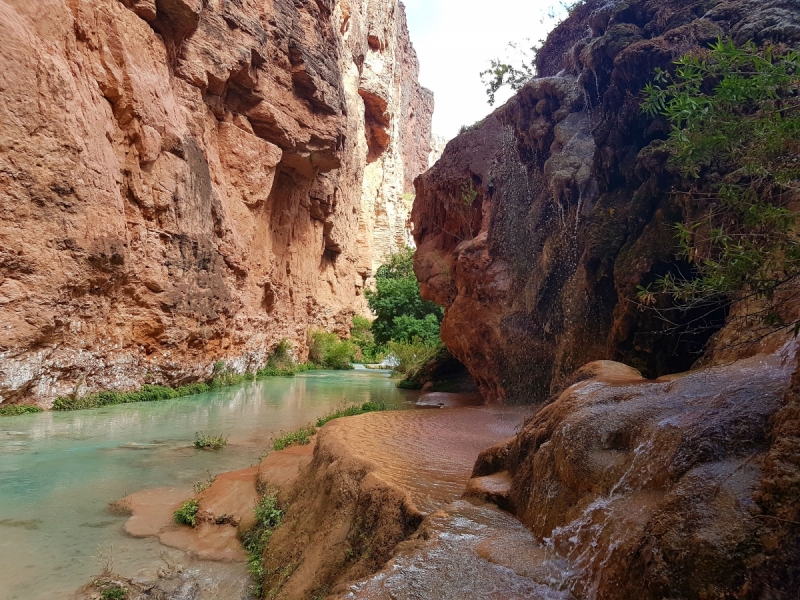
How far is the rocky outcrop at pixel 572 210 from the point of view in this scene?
23.4 feet

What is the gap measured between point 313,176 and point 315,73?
4.94m

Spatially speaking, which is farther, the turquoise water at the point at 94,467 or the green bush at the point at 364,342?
the green bush at the point at 364,342

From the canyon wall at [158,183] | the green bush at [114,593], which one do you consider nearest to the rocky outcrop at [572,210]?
the green bush at [114,593]

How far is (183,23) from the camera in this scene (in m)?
16.1

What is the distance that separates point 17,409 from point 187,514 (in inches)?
269

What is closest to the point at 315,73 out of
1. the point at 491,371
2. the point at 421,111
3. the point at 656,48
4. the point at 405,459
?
the point at 491,371

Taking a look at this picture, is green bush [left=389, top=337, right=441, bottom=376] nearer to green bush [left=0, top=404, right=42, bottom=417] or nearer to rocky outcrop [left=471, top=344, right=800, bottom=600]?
green bush [left=0, top=404, right=42, bottom=417]

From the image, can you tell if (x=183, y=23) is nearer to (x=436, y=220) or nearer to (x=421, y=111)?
(x=436, y=220)

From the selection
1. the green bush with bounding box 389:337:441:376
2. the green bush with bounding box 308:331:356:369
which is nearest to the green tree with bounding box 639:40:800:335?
the green bush with bounding box 389:337:441:376

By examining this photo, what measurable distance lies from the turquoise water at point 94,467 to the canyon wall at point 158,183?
188 cm

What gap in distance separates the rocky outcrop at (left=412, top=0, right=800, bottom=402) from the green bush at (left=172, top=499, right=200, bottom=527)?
5.01m

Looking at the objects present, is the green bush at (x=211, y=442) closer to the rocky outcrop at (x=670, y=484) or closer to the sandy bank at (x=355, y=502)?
the sandy bank at (x=355, y=502)

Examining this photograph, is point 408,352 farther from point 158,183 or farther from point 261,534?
point 261,534

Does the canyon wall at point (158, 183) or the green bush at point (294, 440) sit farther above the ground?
the canyon wall at point (158, 183)
